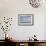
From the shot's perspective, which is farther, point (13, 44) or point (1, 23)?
point (1, 23)

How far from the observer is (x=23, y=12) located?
4.82 meters

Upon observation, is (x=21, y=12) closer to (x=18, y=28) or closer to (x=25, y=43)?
(x=18, y=28)

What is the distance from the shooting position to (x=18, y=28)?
480cm

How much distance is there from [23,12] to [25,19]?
28 centimetres

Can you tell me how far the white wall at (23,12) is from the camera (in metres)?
4.74

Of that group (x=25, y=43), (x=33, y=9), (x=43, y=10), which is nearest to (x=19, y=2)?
(x=33, y=9)

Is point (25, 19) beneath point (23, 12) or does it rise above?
beneath

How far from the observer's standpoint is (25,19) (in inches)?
189

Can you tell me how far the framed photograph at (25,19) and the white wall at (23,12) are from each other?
12cm

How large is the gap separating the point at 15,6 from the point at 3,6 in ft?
1.54

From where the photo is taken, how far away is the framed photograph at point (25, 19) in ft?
15.7

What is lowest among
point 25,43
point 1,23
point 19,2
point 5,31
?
point 25,43

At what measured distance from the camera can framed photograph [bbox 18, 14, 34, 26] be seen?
15.7ft

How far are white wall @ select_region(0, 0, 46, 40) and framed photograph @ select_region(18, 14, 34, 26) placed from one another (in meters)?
0.12
